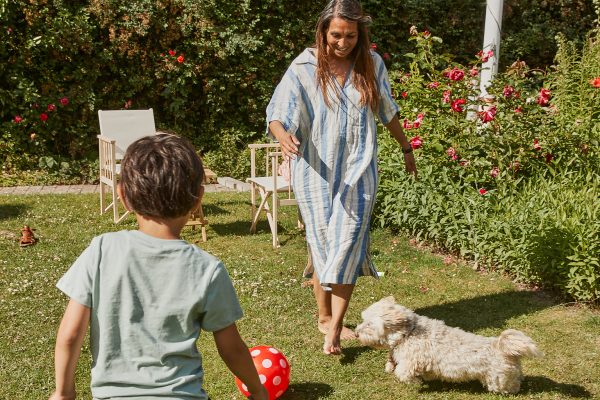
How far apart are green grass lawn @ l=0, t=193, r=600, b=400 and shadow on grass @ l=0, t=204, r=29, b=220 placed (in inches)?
3.3

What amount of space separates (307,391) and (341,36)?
1.82 m

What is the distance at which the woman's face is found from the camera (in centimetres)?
387

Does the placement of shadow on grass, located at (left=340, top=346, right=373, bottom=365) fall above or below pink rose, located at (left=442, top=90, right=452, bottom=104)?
below

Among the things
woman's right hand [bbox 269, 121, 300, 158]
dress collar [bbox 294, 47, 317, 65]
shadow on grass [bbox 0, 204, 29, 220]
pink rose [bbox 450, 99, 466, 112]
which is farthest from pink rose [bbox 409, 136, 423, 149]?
shadow on grass [bbox 0, 204, 29, 220]

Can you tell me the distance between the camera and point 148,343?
77.1 inches

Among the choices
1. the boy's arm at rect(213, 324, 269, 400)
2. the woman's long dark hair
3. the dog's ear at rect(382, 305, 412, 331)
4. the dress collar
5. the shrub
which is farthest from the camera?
the shrub

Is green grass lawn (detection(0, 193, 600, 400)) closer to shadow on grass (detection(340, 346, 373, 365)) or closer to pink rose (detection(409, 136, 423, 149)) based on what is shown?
shadow on grass (detection(340, 346, 373, 365))

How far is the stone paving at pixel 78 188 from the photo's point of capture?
8.92 meters

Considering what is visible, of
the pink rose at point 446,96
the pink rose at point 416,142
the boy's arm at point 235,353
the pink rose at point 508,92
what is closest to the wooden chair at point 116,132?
the pink rose at point 416,142

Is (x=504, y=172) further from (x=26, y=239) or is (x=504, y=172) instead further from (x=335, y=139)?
(x=26, y=239)

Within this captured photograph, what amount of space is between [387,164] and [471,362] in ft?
11.2

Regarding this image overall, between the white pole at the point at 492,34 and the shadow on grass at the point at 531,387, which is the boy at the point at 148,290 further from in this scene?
the white pole at the point at 492,34

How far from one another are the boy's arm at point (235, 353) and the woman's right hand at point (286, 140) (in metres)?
1.81

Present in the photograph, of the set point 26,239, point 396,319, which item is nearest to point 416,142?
point 396,319
